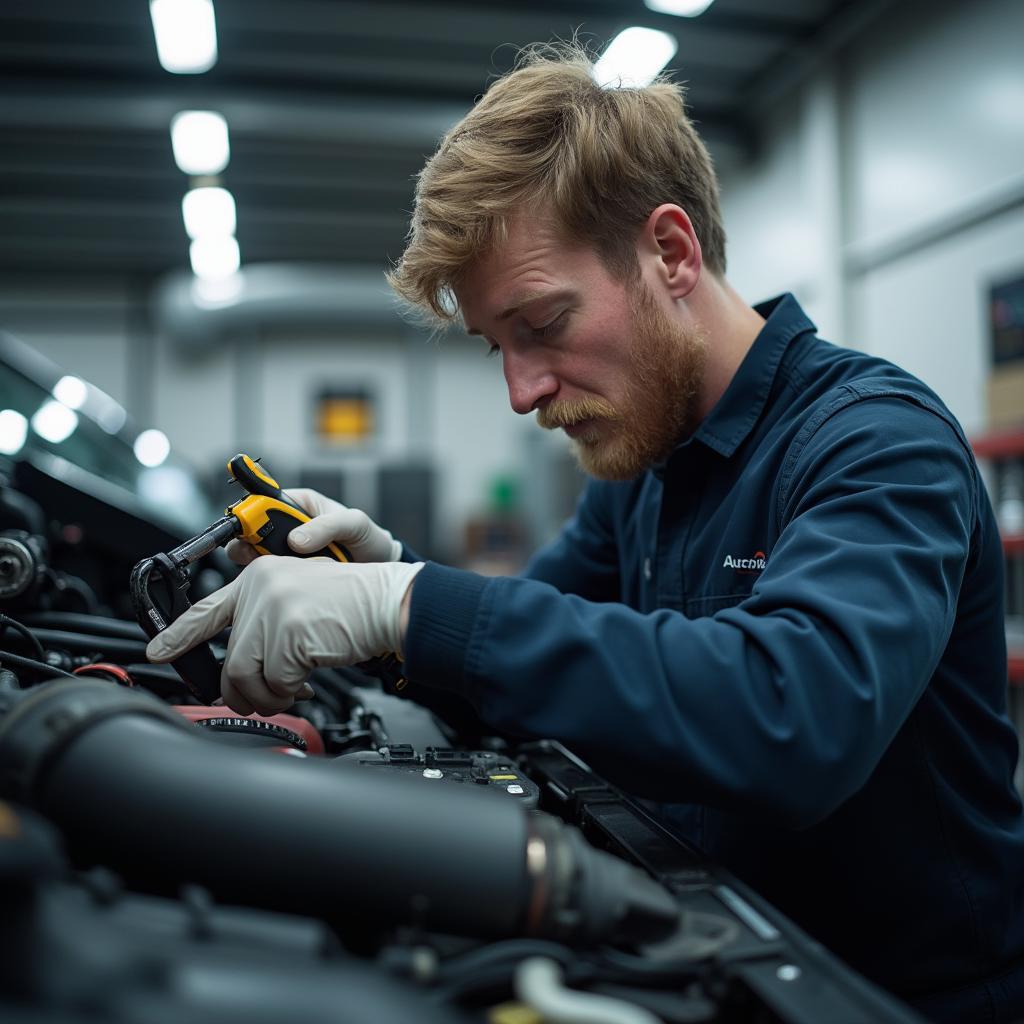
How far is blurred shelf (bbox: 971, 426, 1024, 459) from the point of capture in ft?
9.52

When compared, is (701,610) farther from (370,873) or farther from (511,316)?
(370,873)

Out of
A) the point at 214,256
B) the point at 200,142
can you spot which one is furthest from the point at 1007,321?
the point at 214,256

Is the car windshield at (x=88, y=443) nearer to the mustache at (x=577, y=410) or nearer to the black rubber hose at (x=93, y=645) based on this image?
the black rubber hose at (x=93, y=645)

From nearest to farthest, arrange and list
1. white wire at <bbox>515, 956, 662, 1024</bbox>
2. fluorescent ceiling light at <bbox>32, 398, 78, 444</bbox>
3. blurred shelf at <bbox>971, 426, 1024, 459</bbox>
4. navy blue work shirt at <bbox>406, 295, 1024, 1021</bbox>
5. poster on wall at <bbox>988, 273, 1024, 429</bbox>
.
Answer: white wire at <bbox>515, 956, 662, 1024</bbox>
navy blue work shirt at <bbox>406, 295, 1024, 1021</bbox>
fluorescent ceiling light at <bbox>32, 398, 78, 444</bbox>
blurred shelf at <bbox>971, 426, 1024, 459</bbox>
poster on wall at <bbox>988, 273, 1024, 429</bbox>

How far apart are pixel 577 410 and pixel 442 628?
510mm

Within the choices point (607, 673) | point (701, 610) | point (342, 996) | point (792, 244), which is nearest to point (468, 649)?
point (607, 673)

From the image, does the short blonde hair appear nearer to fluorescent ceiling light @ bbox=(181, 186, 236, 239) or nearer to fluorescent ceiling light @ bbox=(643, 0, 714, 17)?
fluorescent ceiling light @ bbox=(643, 0, 714, 17)

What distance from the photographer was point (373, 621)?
730mm

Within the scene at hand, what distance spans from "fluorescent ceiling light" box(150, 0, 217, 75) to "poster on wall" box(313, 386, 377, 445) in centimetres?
380

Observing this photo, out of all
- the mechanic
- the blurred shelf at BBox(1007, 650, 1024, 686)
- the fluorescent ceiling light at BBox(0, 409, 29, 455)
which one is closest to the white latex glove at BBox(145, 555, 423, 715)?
the mechanic

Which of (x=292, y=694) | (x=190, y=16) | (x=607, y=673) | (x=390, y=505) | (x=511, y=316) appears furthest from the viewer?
(x=390, y=505)

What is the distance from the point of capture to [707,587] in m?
1.08

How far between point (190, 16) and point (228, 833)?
3810 mm

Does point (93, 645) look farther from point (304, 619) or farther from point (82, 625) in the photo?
point (304, 619)
